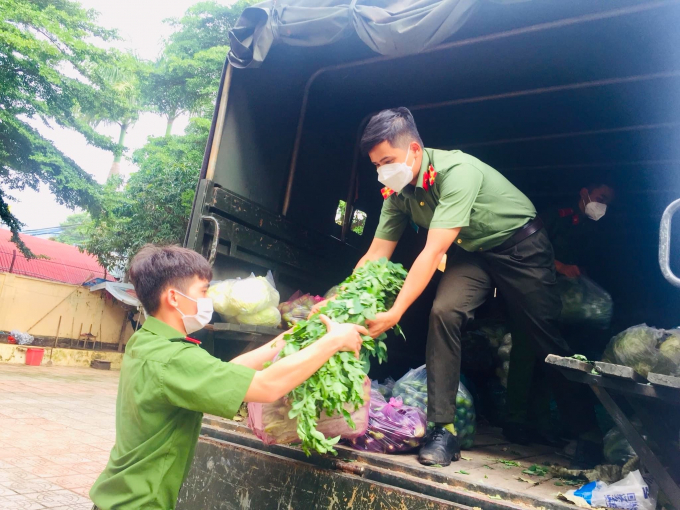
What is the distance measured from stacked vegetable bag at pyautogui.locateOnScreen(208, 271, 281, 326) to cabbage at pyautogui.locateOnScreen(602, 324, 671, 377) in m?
1.88

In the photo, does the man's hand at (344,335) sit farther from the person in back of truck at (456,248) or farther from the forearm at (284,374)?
the person in back of truck at (456,248)

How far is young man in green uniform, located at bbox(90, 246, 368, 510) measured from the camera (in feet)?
5.74

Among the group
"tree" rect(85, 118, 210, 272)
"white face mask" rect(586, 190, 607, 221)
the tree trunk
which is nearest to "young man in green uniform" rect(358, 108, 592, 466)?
"white face mask" rect(586, 190, 607, 221)

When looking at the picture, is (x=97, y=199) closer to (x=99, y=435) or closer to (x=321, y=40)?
(x=99, y=435)

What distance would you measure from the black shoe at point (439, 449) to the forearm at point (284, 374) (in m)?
0.76

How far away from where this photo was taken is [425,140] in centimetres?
507

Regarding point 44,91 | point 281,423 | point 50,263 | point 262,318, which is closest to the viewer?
point 281,423

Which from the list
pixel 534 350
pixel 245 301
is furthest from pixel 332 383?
pixel 534 350

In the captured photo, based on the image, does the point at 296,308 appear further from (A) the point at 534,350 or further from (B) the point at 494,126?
(B) the point at 494,126

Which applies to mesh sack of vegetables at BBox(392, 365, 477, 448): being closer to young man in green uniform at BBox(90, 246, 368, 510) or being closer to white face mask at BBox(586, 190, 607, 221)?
young man in green uniform at BBox(90, 246, 368, 510)

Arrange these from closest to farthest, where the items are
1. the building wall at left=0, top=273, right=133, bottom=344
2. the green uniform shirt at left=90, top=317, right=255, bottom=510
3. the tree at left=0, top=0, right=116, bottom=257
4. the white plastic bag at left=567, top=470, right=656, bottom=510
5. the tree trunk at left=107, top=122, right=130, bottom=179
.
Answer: the green uniform shirt at left=90, top=317, right=255, bottom=510 → the white plastic bag at left=567, top=470, right=656, bottom=510 → the tree at left=0, top=0, right=116, bottom=257 → the building wall at left=0, top=273, right=133, bottom=344 → the tree trunk at left=107, top=122, right=130, bottom=179

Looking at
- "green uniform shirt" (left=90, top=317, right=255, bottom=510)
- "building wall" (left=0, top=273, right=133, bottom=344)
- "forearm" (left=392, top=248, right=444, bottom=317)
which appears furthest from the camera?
"building wall" (left=0, top=273, right=133, bottom=344)

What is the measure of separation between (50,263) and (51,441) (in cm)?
1880

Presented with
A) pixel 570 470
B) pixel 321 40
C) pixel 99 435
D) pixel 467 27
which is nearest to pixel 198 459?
pixel 570 470
